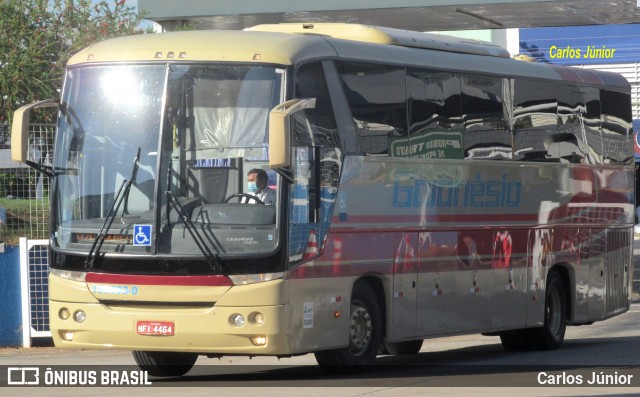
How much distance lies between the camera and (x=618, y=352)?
A: 17750mm

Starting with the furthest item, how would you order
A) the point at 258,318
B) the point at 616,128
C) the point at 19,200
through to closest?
the point at 616,128 → the point at 19,200 → the point at 258,318

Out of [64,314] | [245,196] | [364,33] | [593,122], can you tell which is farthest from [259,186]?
[593,122]

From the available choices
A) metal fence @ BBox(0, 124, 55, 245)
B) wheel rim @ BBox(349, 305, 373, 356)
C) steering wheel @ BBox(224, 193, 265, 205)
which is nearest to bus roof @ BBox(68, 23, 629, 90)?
steering wheel @ BBox(224, 193, 265, 205)

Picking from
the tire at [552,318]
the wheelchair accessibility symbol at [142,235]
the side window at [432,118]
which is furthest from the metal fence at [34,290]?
the tire at [552,318]

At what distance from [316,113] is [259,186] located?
3.62 ft

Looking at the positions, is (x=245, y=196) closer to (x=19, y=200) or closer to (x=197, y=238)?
(x=197, y=238)

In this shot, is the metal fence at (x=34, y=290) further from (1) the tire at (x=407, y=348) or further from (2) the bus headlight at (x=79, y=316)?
(2) the bus headlight at (x=79, y=316)

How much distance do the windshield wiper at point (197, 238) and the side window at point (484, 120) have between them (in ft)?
15.2

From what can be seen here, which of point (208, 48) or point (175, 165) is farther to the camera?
point (208, 48)

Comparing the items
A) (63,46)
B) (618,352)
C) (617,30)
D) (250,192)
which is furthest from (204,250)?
(617,30)

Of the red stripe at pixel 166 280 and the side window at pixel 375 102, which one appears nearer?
the red stripe at pixel 166 280

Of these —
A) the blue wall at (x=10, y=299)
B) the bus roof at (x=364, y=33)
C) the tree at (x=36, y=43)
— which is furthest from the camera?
the tree at (x=36, y=43)

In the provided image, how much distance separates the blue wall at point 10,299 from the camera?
1934 cm

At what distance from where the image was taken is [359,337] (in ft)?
46.5
